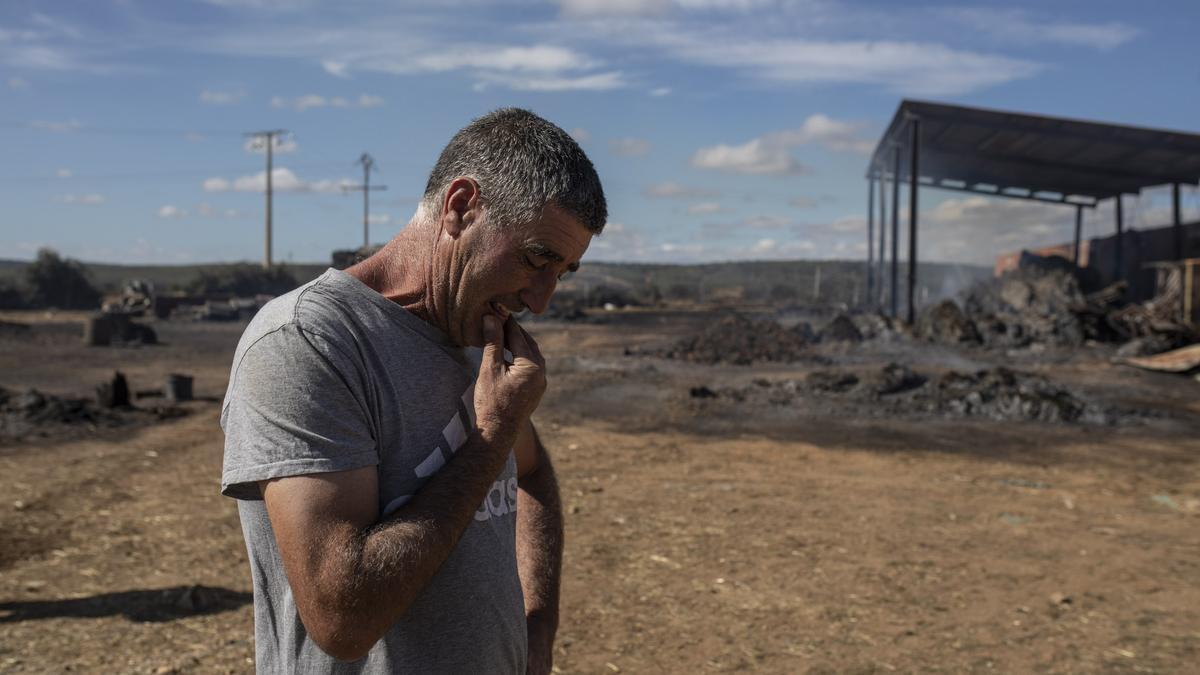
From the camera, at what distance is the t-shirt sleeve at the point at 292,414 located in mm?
1514

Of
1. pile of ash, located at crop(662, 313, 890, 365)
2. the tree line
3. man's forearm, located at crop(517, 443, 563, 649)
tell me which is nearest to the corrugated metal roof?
pile of ash, located at crop(662, 313, 890, 365)

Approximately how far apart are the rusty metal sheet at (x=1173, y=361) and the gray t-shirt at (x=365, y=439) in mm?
19401

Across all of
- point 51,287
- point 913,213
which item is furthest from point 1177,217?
point 51,287

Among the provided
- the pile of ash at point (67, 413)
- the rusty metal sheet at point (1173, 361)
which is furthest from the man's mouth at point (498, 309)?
the rusty metal sheet at point (1173, 361)

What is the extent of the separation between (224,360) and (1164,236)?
27.8 meters

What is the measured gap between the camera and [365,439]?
1580 millimetres

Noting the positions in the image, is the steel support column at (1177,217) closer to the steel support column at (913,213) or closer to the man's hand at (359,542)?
the steel support column at (913,213)

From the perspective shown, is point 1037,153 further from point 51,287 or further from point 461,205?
point 51,287

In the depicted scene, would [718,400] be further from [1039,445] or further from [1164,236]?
[1164,236]

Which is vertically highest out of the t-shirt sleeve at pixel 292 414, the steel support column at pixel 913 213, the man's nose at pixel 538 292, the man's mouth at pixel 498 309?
the steel support column at pixel 913 213

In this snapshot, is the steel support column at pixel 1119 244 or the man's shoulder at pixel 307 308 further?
the steel support column at pixel 1119 244

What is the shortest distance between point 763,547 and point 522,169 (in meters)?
5.46

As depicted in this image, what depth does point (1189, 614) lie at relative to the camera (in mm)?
5535

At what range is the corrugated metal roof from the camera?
22453 millimetres
